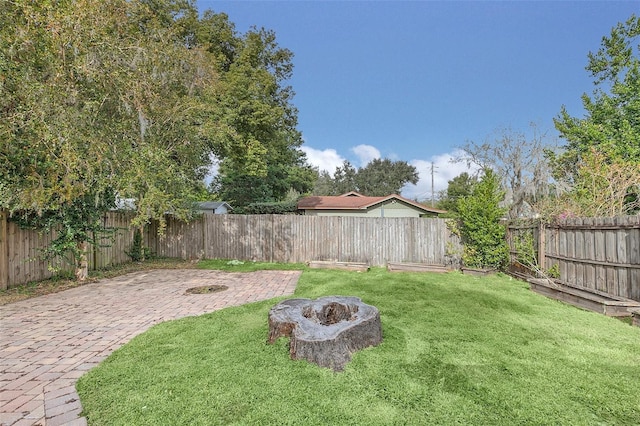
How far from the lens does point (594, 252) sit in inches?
198

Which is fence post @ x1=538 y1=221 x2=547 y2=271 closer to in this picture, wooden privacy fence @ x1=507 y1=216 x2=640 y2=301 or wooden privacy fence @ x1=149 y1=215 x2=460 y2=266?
wooden privacy fence @ x1=507 y1=216 x2=640 y2=301

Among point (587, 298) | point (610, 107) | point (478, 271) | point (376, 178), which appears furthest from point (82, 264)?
point (376, 178)

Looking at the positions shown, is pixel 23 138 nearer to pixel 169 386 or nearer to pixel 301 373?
pixel 169 386

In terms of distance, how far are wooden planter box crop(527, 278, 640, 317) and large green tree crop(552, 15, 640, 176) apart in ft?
32.0

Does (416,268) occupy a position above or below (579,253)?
below

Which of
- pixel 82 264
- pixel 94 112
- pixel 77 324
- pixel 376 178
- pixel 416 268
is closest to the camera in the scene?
pixel 77 324

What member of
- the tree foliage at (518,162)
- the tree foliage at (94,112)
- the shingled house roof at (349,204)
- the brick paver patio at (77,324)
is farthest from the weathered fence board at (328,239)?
the shingled house roof at (349,204)

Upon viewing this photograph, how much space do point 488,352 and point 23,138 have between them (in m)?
7.46

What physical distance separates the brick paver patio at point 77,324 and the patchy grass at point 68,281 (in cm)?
34

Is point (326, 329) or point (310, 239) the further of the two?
point (310, 239)

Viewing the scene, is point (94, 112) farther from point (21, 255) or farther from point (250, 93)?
point (250, 93)

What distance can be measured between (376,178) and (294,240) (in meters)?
31.6

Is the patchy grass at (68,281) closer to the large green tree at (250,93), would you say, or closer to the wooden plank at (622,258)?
the large green tree at (250,93)

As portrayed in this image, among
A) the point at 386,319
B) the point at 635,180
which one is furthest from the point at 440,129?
the point at 386,319
